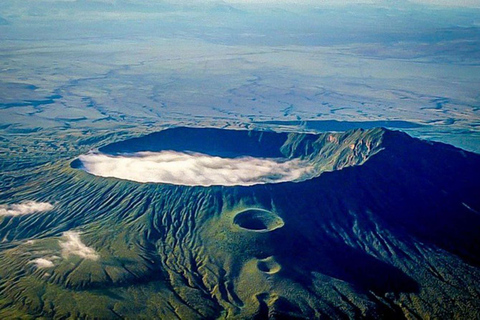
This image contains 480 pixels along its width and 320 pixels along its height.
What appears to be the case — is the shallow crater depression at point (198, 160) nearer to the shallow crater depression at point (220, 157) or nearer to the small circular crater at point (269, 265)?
the shallow crater depression at point (220, 157)

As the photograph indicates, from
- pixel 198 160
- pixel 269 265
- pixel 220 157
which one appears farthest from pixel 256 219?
pixel 220 157

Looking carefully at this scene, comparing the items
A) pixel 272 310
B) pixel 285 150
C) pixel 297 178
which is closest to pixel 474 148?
pixel 285 150

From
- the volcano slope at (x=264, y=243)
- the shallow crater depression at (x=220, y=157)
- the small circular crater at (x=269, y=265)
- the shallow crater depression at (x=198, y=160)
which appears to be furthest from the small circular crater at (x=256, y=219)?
the shallow crater depression at (x=198, y=160)

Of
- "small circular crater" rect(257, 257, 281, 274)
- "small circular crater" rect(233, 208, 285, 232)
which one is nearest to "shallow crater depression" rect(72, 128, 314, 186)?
"small circular crater" rect(233, 208, 285, 232)

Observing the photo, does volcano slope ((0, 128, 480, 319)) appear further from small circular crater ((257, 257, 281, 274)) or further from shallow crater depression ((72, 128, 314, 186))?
shallow crater depression ((72, 128, 314, 186))

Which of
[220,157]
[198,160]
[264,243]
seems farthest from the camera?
[220,157]

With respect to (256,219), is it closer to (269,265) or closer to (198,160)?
(269,265)
